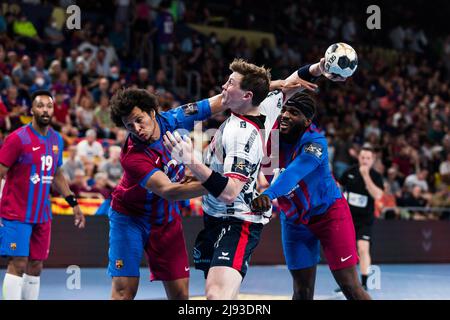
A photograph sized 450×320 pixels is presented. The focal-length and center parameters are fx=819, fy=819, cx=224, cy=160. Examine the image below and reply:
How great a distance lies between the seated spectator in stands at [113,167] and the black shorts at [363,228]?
4.60 meters

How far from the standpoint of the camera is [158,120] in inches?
253

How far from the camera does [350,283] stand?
23.3 feet

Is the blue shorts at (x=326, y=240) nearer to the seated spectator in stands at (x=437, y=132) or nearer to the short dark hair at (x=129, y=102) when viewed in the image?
the short dark hair at (x=129, y=102)

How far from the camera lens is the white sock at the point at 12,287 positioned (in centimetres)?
808

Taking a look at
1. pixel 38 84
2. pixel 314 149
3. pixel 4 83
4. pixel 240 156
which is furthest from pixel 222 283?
pixel 4 83

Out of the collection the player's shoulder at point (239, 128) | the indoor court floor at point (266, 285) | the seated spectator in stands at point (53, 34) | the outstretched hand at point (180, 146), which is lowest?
the indoor court floor at point (266, 285)

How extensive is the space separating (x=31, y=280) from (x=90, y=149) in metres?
6.55

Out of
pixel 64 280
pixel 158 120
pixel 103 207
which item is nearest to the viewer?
pixel 158 120

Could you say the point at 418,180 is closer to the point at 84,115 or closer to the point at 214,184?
the point at 84,115

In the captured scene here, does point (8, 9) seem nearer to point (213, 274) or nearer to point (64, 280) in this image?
point (64, 280)

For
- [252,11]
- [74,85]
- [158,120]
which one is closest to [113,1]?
[74,85]

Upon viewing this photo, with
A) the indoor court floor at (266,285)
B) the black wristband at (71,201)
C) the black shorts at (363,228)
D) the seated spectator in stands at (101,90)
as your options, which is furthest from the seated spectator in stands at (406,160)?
the black wristband at (71,201)

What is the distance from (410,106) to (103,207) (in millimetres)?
12735
